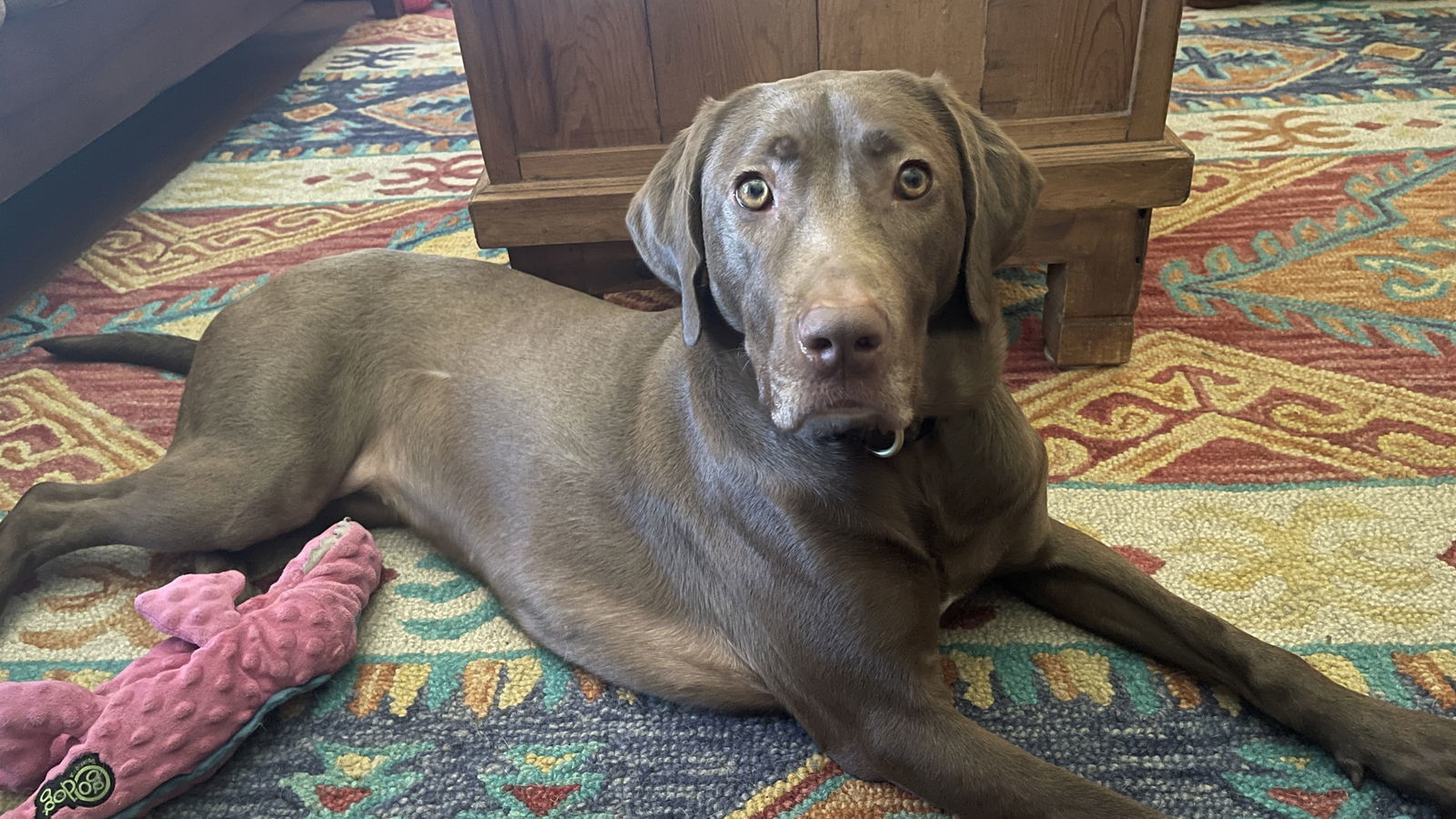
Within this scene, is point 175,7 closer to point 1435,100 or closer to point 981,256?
point 981,256

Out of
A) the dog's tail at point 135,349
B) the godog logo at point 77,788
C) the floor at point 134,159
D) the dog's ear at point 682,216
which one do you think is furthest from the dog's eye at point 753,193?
the floor at point 134,159

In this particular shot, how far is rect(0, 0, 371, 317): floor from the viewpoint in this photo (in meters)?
3.61

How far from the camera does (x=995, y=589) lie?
6.08 feet

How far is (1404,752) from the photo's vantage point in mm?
1380

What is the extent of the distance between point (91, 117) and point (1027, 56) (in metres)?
3.18

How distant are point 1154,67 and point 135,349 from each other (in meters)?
2.47

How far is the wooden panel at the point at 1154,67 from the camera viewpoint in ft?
6.84

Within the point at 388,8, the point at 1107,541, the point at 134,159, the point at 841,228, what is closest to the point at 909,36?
the point at 841,228

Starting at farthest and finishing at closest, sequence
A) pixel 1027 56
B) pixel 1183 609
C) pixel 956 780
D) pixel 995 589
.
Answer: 1. pixel 1027 56
2. pixel 995 589
3. pixel 1183 609
4. pixel 956 780

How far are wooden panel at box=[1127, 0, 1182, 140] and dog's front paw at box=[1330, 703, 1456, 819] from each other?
1296mm

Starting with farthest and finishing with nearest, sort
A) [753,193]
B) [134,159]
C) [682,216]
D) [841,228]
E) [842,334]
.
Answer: [134,159], [682,216], [753,193], [841,228], [842,334]

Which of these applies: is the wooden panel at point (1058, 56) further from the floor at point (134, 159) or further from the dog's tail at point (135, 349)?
A: the floor at point (134, 159)

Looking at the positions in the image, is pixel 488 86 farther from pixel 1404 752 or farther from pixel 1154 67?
pixel 1404 752

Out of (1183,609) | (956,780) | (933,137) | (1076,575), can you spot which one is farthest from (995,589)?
(933,137)
